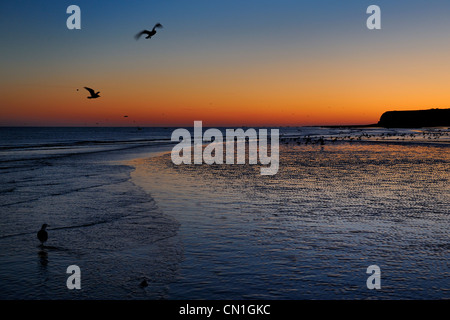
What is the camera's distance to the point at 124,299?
5.74m

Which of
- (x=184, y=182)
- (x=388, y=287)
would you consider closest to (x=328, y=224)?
(x=388, y=287)

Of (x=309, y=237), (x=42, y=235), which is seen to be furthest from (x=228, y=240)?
(x=42, y=235)

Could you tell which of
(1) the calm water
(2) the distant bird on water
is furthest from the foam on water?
(2) the distant bird on water

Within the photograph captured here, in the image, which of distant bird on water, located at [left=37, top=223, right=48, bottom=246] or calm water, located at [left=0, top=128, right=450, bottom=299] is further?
distant bird on water, located at [left=37, top=223, right=48, bottom=246]

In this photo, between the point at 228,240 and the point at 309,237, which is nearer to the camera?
the point at 228,240

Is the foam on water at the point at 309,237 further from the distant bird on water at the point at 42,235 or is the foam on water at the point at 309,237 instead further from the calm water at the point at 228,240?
the distant bird on water at the point at 42,235

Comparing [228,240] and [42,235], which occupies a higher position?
[42,235]

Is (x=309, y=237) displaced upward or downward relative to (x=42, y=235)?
downward

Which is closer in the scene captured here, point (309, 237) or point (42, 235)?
point (42, 235)

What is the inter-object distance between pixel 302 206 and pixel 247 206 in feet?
5.96

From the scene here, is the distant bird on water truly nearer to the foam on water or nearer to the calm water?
the calm water

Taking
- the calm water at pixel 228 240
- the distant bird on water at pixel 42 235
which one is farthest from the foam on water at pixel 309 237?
the distant bird on water at pixel 42 235

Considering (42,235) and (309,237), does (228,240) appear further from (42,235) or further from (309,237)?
(42,235)
